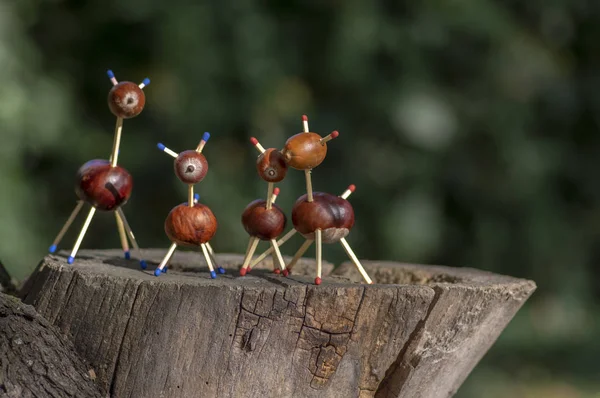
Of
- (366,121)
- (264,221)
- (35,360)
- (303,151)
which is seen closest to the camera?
(35,360)

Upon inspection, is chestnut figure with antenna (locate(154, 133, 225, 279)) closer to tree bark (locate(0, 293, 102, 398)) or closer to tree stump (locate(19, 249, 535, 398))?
tree stump (locate(19, 249, 535, 398))

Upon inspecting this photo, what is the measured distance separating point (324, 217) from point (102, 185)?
1.63 ft

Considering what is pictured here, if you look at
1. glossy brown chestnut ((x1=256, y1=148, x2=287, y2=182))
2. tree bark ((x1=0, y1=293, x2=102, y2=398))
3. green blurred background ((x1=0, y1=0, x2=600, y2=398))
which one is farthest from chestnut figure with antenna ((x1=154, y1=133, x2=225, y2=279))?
green blurred background ((x1=0, y1=0, x2=600, y2=398))

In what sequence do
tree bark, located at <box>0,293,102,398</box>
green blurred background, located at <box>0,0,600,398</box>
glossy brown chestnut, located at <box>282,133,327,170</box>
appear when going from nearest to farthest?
tree bark, located at <box>0,293,102,398</box>
glossy brown chestnut, located at <box>282,133,327,170</box>
green blurred background, located at <box>0,0,600,398</box>

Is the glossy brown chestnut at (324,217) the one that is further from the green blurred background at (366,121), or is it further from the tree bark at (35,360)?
the green blurred background at (366,121)

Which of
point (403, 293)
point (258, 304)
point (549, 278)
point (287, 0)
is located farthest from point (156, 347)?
point (549, 278)

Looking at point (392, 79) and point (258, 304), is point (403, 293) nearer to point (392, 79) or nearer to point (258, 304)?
point (258, 304)

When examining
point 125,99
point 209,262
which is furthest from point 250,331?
point 125,99

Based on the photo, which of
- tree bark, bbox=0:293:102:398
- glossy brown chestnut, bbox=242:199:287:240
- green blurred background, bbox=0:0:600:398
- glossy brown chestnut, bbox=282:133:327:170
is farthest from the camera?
green blurred background, bbox=0:0:600:398

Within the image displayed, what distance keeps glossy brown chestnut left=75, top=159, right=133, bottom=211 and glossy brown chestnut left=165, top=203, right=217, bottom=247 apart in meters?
0.17

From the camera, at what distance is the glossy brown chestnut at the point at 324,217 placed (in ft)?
5.87

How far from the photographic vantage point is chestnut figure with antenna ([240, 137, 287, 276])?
1.82m

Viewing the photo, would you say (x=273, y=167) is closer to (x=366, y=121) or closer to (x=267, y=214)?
(x=267, y=214)

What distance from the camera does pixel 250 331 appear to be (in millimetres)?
1650
